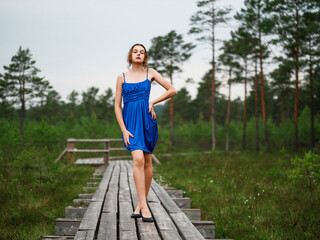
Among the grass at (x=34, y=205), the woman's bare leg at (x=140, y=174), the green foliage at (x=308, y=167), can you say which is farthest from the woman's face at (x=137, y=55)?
the green foliage at (x=308, y=167)

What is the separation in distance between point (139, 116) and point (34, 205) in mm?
3433

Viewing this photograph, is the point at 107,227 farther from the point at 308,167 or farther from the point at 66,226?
the point at 308,167

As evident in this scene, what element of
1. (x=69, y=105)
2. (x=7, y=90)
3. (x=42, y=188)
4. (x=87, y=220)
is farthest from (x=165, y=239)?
(x=69, y=105)

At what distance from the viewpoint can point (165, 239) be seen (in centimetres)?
262

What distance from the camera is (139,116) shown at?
11.2 ft

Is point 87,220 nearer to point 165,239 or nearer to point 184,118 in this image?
Result: point 165,239

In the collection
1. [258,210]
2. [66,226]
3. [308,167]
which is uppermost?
[308,167]

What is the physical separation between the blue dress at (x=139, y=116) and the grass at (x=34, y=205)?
6.55 ft

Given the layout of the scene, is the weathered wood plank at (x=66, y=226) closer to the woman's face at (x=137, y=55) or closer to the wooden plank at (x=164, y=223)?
the wooden plank at (x=164, y=223)

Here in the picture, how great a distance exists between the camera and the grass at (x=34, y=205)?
13.4ft

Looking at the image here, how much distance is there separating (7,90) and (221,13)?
26.6 metres

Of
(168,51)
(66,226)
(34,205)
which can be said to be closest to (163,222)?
(66,226)

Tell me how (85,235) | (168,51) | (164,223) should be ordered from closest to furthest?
(85,235)
(164,223)
(168,51)

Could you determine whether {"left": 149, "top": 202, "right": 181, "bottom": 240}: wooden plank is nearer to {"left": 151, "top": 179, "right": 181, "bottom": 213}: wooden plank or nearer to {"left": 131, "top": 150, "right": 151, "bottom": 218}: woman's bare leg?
{"left": 151, "top": 179, "right": 181, "bottom": 213}: wooden plank
